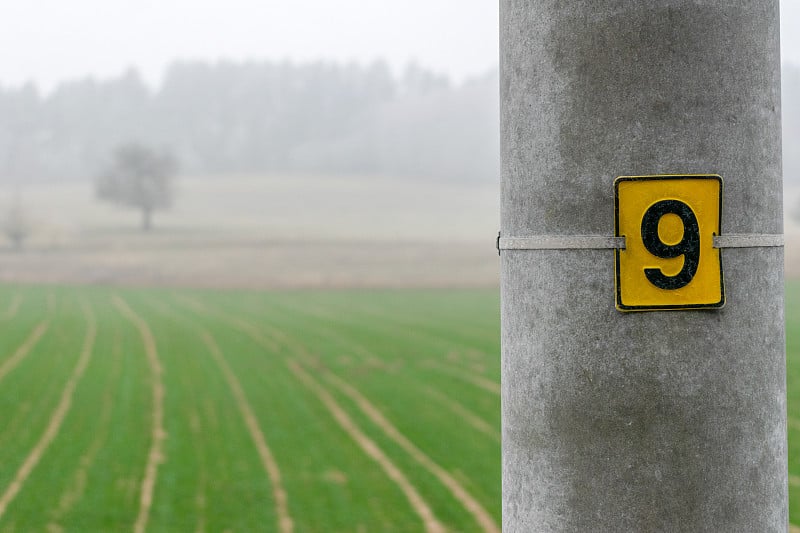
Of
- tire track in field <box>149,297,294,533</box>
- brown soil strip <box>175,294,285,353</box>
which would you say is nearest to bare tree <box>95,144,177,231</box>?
brown soil strip <box>175,294,285,353</box>

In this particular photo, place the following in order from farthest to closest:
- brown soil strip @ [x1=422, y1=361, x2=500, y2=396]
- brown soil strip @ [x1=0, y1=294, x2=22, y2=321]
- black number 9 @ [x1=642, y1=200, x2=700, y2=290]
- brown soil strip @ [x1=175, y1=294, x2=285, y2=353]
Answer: brown soil strip @ [x1=0, y1=294, x2=22, y2=321], brown soil strip @ [x1=175, y1=294, x2=285, y2=353], brown soil strip @ [x1=422, y1=361, x2=500, y2=396], black number 9 @ [x1=642, y1=200, x2=700, y2=290]

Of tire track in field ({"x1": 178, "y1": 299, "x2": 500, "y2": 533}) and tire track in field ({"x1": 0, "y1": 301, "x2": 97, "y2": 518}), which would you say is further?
tire track in field ({"x1": 0, "y1": 301, "x2": 97, "y2": 518})

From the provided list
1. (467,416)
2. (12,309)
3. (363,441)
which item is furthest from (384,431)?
(12,309)

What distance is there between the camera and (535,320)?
5.82ft

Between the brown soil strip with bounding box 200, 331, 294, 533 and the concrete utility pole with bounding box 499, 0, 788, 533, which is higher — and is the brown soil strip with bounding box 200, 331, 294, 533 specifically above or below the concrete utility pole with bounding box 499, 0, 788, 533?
below

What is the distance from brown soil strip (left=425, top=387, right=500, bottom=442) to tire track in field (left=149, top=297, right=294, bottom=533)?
2675 mm

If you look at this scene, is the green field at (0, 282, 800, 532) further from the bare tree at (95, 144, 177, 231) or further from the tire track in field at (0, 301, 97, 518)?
the bare tree at (95, 144, 177, 231)

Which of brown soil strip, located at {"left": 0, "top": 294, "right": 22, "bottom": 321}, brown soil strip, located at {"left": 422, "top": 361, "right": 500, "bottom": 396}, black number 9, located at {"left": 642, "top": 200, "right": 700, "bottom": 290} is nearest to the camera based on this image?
A: black number 9, located at {"left": 642, "top": 200, "right": 700, "bottom": 290}

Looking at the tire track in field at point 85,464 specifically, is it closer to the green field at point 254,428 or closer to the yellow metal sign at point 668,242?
the green field at point 254,428

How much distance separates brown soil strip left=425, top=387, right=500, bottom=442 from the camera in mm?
11826

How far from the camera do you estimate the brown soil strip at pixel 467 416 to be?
11.8 meters

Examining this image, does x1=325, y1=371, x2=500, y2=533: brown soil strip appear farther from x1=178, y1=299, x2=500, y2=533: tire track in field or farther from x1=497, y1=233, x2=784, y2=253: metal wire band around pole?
x1=497, y1=233, x2=784, y2=253: metal wire band around pole

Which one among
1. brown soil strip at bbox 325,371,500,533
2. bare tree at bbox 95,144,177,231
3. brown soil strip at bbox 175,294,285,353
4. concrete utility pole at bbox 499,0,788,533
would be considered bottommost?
brown soil strip at bbox 325,371,500,533

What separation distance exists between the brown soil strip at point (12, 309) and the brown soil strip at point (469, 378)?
15132mm
